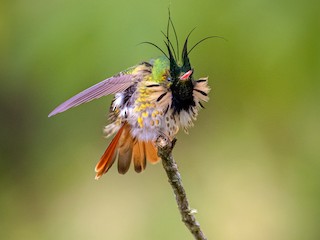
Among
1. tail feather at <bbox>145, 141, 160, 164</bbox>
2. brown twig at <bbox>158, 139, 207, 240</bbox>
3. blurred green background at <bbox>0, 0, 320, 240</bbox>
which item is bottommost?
brown twig at <bbox>158, 139, 207, 240</bbox>

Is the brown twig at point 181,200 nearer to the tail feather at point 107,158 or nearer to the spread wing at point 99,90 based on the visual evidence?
the spread wing at point 99,90

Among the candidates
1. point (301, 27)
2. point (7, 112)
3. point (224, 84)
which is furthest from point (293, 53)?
point (7, 112)

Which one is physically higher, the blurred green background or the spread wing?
the blurred green background

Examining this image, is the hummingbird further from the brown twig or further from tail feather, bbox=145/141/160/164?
the brown twig

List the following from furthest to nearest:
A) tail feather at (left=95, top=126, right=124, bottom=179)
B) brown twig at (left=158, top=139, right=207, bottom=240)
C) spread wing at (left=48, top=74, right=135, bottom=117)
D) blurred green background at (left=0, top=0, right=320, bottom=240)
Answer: blurred green background at (left=0, top=0, right=320, bottom=240) → tail feather at (left=95, top=126, right=124, bottom=179) → spread wing at (left=48, top=74, right=135, bottom=117) → brown twig at (left=158, top=139, right=207, bottom=240)

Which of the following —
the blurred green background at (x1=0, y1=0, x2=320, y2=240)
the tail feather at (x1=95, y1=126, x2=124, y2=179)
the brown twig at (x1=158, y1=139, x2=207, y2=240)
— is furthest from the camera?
the blurred green background at (x1=0, y1=0, x2=320, y2=240)

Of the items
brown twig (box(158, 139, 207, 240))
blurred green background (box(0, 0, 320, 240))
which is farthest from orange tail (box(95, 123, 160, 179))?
brown twig (box(158, 139, 207, 240))

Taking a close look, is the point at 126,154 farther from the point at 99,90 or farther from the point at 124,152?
the point at 99,90

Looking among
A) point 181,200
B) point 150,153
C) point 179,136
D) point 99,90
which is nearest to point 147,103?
point 99,90

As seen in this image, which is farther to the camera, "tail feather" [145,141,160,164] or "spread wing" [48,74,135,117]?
"tail feather" [145,141,160,164]
